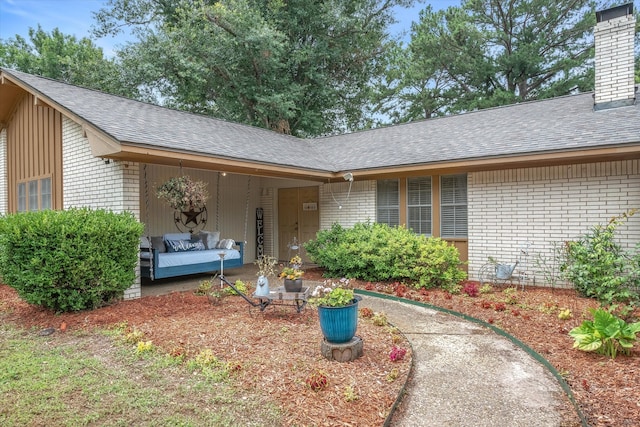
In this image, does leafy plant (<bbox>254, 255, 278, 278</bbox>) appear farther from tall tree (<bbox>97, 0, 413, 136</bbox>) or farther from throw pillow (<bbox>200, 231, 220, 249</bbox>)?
tall tree (<bbox>97, 0, 413, 136</bbox>)

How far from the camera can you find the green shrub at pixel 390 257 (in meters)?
6.92

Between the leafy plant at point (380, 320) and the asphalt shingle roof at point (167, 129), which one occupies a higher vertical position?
the asphalt shingle roof at point (167, 129)

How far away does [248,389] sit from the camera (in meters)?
3.04

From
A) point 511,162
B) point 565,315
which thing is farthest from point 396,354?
point 511,162

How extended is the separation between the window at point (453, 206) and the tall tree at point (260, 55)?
31.7ft

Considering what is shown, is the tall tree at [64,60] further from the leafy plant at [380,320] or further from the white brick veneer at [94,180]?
the leafy plant at [380,320]

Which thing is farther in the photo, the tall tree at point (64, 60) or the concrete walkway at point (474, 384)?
the tall tree at point (64, 60)

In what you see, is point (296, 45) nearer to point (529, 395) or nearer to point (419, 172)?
point (419, 172)

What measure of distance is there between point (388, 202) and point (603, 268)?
4385 millimetres

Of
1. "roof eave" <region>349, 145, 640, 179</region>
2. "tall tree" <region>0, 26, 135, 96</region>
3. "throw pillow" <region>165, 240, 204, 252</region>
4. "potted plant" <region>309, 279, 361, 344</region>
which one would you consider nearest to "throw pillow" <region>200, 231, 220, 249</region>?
"throw pillow" <region>165, 240, 204, 252</region>

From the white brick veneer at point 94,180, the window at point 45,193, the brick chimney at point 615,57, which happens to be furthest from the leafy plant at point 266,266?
the brick chimney at point 615,57

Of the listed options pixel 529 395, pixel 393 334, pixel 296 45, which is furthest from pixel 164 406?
pixel 296 45

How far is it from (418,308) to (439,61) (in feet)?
51.9

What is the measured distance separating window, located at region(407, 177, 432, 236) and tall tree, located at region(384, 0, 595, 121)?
10.7 meters
